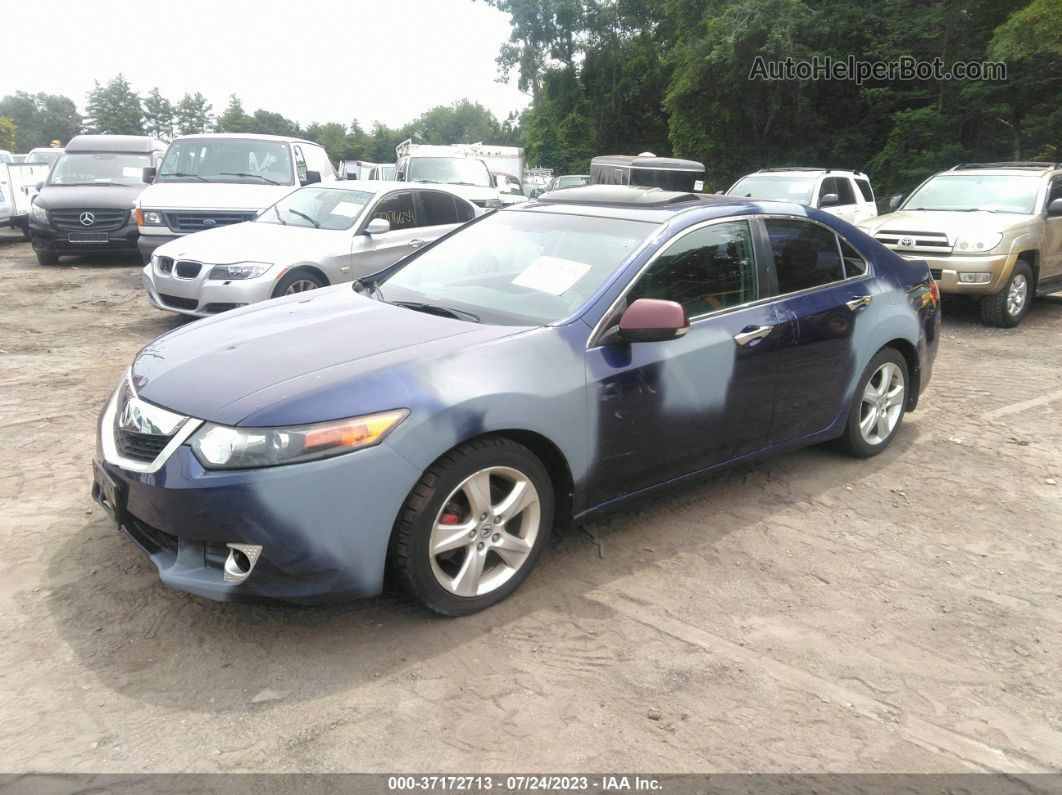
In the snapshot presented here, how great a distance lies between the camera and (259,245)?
803cm

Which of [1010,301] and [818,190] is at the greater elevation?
[818,190]

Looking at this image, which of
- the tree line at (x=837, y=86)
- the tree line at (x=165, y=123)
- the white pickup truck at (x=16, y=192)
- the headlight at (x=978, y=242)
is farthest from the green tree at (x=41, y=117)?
the headlight at (x=978, y=242)

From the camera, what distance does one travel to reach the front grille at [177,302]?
7.85m

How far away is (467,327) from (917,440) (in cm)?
353

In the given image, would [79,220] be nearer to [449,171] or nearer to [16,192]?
[16,192]

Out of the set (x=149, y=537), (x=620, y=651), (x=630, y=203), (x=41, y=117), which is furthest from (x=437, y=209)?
(x=41, y=117)

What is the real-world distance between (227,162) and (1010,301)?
390 inches

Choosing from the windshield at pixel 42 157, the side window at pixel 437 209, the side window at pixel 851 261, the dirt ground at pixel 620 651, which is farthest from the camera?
the windshield at pixel 42 157

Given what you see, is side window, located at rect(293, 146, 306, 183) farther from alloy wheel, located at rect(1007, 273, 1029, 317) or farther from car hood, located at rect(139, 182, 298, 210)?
alloy wheel, located at rect(1007, 273, 1029, 317)

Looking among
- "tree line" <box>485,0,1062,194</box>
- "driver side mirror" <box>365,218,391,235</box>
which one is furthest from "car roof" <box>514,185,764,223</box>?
"tree line" <box>485,0,1062,194</box>

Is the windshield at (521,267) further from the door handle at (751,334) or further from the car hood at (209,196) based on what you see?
the car hood at (209,196)

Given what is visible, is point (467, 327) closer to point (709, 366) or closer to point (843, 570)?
point (709, 366)

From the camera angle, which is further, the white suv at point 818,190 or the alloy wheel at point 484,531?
the white suv at point 818,190

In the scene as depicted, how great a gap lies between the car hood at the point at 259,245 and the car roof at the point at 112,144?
285 inches
